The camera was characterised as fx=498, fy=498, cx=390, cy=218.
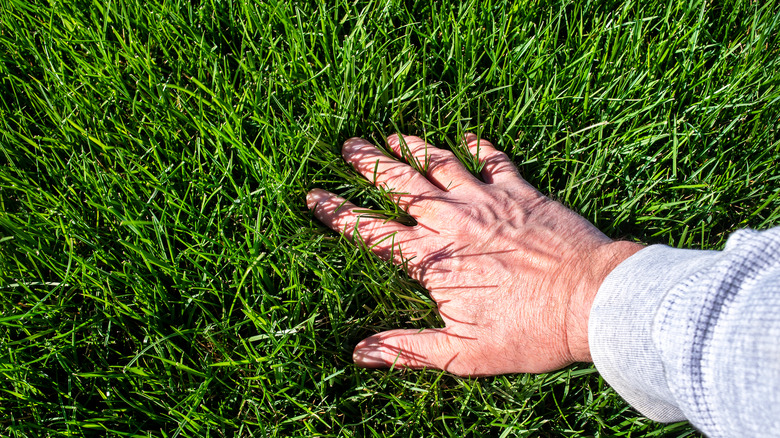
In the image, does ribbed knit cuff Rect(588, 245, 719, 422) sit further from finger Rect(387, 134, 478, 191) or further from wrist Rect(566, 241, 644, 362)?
finger Rect(387, 134, 478, 191)

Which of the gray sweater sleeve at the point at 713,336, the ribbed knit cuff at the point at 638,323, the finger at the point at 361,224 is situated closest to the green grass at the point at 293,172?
the finger at the point at 361,224

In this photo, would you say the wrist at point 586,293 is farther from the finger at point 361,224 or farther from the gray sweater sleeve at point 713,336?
the finger at point 361,224

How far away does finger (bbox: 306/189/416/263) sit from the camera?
1668mm

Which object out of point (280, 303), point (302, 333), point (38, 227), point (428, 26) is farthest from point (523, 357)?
point (38, 227)

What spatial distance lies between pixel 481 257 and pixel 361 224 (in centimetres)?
41

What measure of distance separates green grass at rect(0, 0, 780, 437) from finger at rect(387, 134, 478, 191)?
3.1 inches

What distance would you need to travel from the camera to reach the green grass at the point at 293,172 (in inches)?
60.0

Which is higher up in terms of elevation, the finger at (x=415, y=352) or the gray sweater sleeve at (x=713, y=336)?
the gray sweater sleeve at (x=713, y=336)

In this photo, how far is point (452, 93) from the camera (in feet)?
6.15

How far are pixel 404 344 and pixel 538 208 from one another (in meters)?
0.64

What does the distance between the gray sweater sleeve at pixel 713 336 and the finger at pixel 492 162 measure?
624 millimetres

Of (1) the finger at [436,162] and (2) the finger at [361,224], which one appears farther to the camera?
(1) the finger at [436,162]

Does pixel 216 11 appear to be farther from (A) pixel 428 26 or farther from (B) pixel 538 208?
(B) pixel 538 208

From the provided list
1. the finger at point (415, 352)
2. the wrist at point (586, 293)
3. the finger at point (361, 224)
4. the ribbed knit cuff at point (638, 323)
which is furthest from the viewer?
the finger at point (361, 224)
